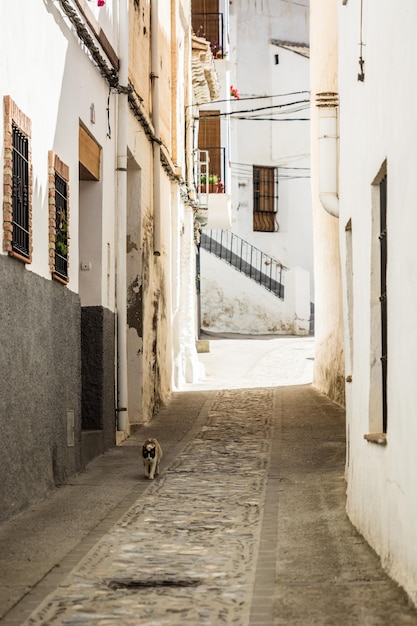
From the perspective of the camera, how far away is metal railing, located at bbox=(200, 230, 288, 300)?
39.2 metres

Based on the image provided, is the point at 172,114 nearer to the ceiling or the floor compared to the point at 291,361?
nearer to the ceiling

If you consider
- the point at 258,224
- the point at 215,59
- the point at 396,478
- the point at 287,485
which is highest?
the point at 215,59

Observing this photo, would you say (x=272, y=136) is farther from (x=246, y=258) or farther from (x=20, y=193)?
(x=20, y=193)

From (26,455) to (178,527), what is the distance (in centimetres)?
154

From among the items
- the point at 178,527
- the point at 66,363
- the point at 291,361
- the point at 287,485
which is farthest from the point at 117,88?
the point at 291,361

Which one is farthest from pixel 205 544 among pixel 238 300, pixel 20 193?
pixel 238 300

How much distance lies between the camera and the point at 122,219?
15.3 m

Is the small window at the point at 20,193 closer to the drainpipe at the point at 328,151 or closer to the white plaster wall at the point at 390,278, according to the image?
the white plaster wall at the point at 390,278

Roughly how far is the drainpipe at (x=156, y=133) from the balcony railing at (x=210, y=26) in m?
11.4

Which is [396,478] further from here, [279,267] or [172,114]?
[279,267]

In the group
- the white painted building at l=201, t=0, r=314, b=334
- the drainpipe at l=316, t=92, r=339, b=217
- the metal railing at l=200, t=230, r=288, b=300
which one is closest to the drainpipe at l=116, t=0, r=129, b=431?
the drainpipe at l=316, t=92, r=339, b=217

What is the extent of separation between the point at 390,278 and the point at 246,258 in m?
33.8

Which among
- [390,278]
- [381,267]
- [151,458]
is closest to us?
[390,278]

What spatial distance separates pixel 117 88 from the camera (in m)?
15.0
